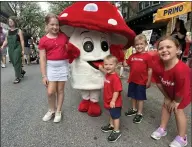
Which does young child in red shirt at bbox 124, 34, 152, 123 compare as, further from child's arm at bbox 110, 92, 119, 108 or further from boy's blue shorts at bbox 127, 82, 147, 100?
child's arm at bbox 110, 92, 119, 108

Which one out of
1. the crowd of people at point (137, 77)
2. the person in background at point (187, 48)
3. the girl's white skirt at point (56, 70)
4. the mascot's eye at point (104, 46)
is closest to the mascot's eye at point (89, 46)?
the mascot's eye at point (104, 46)

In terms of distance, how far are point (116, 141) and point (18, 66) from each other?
3.89m

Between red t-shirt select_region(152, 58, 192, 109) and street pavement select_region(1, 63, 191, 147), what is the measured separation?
0.61 metres

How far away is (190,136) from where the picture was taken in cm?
286

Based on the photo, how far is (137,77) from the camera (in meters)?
→ 3.26

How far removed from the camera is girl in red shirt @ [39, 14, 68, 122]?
3.00 meters

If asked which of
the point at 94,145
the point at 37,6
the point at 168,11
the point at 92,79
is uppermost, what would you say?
the point at 37,6

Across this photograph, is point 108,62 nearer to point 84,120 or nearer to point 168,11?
point 84,120

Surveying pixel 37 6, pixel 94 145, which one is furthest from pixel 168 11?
pixel 37 6

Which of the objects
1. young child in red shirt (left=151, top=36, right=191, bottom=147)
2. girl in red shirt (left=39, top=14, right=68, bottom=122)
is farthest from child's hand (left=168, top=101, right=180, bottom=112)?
girl in red shirt (left=39, top=14, right=68, bottom=122)

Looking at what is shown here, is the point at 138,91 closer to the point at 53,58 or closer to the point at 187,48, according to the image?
the point at 53,58

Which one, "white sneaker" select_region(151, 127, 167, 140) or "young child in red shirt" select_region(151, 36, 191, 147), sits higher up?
"young child in red shirt" select_region(151, 36, 191, 147)

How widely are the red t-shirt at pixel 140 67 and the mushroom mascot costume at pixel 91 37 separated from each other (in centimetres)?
30

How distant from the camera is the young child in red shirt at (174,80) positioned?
2.44 meters
